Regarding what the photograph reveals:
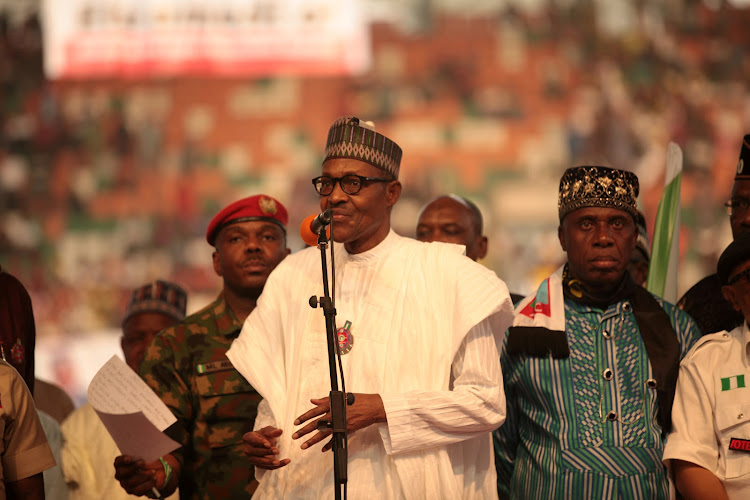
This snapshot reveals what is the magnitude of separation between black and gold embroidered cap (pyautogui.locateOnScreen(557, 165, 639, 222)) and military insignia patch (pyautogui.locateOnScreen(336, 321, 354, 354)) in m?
1.12

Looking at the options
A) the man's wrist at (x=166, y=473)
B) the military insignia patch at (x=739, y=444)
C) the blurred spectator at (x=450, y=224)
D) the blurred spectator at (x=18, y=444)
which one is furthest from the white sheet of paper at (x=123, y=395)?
the blurred spectator at (x=450, y=224)

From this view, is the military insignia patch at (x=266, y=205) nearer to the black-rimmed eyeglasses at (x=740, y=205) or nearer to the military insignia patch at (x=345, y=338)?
the military insignia patch at (x=345, y=338)

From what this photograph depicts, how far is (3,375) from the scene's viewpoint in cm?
329

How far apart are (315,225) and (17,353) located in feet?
4.32

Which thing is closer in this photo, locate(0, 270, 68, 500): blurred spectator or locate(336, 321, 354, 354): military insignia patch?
locate(336, 321, 354, 354): military insignia patch

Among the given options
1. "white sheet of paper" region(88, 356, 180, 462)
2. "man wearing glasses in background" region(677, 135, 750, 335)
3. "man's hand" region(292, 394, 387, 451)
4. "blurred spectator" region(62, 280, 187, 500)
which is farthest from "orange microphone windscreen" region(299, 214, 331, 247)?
"blurred spectator" region(62, 280, 187, 500)

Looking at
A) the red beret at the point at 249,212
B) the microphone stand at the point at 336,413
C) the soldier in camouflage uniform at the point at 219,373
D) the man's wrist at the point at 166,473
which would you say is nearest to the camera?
the microphone stand at the point at 336,413

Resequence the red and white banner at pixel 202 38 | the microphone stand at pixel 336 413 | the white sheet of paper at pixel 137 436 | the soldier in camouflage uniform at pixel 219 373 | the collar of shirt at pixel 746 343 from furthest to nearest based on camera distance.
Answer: the red and white banner at pixel 202 38
the soldier in camouflage uniform at pixel 219 373
the collar of shirt at pixel 746 343
the white sheet of paper at pixel 137 436
the microphone stand at pixel 336 413

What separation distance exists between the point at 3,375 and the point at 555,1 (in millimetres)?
7246

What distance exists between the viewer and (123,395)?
3.34m

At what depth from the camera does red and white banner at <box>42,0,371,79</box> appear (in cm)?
924

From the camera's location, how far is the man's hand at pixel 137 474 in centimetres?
361

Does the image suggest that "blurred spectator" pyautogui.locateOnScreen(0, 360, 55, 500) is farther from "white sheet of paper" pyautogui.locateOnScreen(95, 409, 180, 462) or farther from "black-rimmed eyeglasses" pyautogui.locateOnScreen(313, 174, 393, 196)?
"black-rimmed eyeglasses" pyautogui.locateOnScreen(313, 174, 393, 196)

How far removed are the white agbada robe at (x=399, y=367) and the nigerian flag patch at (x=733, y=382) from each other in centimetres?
79
